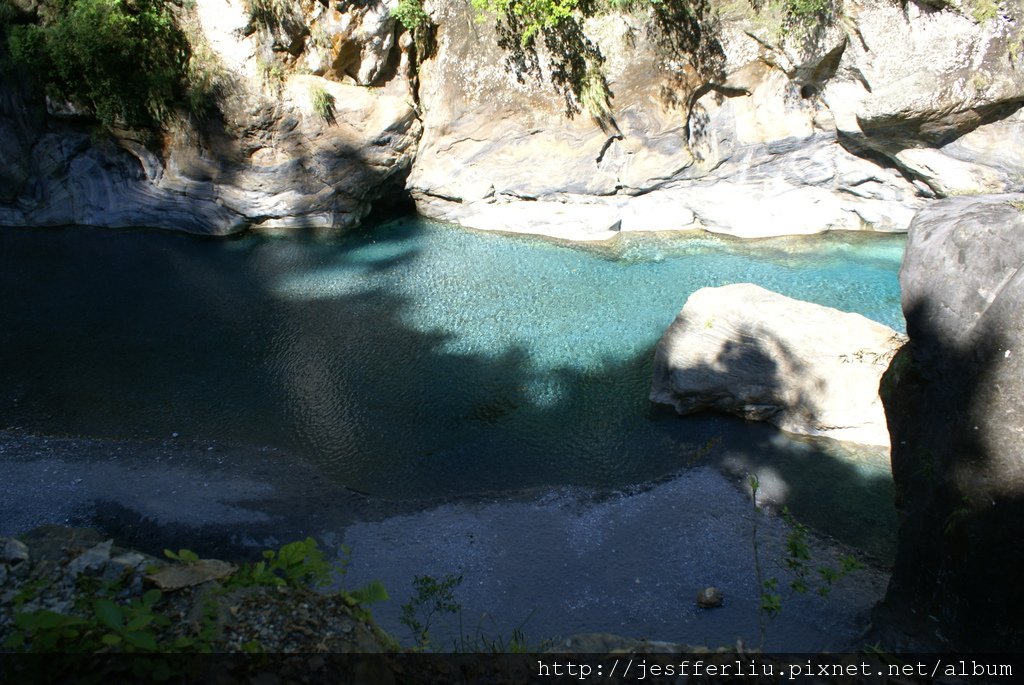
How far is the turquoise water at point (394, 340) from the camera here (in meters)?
6.91

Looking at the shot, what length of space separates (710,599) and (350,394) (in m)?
4.39

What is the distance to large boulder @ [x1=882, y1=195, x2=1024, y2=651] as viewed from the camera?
12.9ft

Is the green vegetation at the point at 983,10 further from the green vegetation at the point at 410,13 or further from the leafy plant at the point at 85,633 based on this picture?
the leafy plant at the point at 85,633

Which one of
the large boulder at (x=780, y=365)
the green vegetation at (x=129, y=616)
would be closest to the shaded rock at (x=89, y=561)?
the green vegetation at (x=129, y=616)

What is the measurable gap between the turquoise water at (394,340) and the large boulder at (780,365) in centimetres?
31

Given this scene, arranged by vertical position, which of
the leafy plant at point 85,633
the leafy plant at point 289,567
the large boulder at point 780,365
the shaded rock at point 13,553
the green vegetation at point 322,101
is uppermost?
the green vegetation at point 322,101

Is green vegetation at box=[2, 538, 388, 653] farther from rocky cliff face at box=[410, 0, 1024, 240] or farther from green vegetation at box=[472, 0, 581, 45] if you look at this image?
green vegetation at box=[472, 0, 581, 45]

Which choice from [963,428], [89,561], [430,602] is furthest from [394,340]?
[963,428]

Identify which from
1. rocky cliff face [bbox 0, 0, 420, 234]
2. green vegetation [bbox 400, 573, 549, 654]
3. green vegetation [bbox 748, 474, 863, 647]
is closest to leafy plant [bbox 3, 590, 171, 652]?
green vegetation [bbox 400, 573, 549, 654]

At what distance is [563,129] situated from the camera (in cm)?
1127

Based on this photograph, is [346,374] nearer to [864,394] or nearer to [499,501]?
[499,501]

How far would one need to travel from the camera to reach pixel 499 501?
615 centimetres

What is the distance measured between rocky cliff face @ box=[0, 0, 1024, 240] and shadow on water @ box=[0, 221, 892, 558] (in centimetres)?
205

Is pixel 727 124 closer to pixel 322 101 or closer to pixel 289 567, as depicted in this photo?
pixel 322 101
